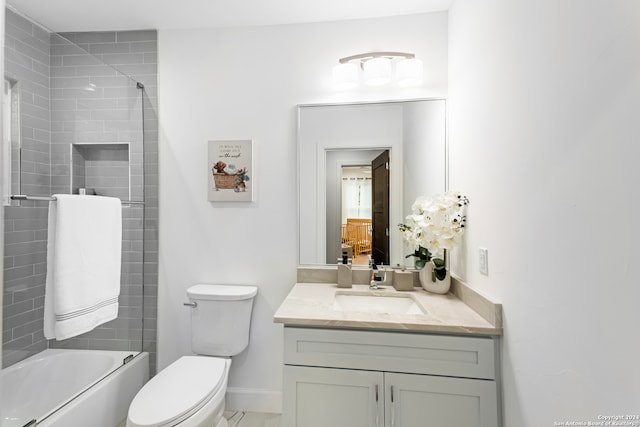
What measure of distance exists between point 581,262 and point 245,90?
1883 millimetres

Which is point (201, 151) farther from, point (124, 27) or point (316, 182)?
point (124, 27)

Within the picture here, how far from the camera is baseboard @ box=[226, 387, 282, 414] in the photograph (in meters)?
1.88

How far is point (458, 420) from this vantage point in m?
1.19

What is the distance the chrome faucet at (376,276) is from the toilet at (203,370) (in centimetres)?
73

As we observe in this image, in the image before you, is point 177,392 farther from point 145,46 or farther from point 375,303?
point 145,46

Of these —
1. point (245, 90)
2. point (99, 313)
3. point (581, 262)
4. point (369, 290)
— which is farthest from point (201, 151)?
point (581, 262)

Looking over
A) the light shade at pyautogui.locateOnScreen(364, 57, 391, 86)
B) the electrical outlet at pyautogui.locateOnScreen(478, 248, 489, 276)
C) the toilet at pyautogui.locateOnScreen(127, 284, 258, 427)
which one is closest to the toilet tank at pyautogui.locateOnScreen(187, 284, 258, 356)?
the toilet at pyautogui.locateOnScreen(127, 284, 258, 427)

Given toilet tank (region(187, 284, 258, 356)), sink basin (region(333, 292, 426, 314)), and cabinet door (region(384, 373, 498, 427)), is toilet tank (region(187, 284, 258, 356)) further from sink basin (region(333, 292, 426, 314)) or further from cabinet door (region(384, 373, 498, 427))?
cabinet door (region(384, 373, 498, 427))

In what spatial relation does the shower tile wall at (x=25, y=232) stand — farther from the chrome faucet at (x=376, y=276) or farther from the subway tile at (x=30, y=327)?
the chrome faucet at (x=376, y=276)

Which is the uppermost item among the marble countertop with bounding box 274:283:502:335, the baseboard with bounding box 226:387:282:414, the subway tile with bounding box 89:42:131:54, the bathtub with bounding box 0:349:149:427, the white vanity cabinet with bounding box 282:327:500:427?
the subway tile with bounding box 89:42:131:54

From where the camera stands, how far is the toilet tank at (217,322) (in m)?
1.77

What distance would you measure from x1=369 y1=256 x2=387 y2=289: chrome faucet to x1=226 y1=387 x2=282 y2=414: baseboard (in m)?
0.93

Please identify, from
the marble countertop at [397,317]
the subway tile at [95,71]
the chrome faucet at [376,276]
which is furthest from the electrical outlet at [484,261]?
the subway tile at [95,71]

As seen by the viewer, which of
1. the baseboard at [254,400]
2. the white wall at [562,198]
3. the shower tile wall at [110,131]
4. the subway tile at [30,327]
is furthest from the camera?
the baseboard at [254,400]
